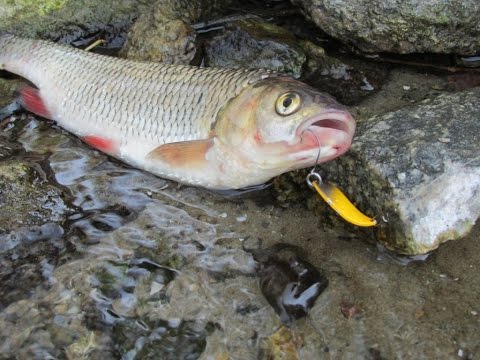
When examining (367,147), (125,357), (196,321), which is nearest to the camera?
(125,357)

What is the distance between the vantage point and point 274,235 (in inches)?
174

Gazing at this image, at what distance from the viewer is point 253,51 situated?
5.86 metres

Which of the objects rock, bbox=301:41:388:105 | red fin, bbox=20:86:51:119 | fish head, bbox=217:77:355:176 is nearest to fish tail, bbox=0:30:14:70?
red fin, bbox=20:86:51:119

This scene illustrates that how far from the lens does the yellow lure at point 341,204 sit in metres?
4.08

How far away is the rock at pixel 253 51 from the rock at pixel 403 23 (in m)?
0.42

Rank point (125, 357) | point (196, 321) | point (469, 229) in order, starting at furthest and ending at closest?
point (469, 229) < point (196, 321) < point (125, 357)

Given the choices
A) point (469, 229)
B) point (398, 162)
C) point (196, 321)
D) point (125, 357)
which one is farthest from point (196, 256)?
point (469, 229)

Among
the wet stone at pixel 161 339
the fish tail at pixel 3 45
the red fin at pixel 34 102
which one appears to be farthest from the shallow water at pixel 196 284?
the fish tail at pixel 3 45

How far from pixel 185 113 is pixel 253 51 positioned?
164 cm

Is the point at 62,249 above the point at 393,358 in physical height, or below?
above

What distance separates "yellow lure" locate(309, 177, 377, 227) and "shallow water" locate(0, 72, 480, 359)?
307 millimetres

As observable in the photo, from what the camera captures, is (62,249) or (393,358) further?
(62,249)

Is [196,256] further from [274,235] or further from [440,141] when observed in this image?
[440,141]

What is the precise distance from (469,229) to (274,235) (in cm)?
143
